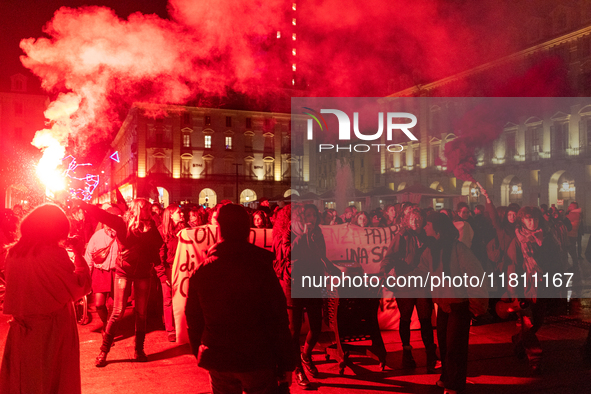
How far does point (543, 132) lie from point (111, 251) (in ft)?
136

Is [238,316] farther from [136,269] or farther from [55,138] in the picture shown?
[55,138]

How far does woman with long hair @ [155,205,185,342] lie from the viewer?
6.65 metres

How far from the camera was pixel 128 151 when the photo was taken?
63500 mm

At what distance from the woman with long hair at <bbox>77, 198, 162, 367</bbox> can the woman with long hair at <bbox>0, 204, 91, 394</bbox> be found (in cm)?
215

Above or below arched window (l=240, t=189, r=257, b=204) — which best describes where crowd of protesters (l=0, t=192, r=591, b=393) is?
below

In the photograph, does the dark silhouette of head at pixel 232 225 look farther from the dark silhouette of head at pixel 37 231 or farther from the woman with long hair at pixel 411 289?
the woman with long hair at pixel 411 289

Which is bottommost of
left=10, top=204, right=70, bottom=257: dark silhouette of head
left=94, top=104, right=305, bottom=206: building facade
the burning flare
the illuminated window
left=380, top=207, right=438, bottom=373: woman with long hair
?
left=380, top=207, right=438, bottom=373: woman with long hair

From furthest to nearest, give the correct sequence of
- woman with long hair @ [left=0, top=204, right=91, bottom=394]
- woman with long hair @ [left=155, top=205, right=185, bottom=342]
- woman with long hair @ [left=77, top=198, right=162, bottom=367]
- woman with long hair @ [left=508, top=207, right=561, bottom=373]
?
woman with long hair @ [left=155, top=205, right=185, bottom=342] → woman with long hair @ [left=77, top=198, right=162, bottom=367] → woman with long hair @ [left=508, top=207, right=561, bottom=373] → woman with long hair @ [left=0, top=204, right=91, bottom=394]

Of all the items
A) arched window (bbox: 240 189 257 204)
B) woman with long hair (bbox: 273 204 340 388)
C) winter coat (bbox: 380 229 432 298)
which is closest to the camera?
woman with long hair (bbox: 273 204 340 388)

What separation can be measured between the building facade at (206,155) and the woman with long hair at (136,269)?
4852 cm

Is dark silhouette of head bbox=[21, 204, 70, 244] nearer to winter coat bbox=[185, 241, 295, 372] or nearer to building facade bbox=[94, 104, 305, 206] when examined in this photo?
winter coat bbox=[185, 241, 295, 372]

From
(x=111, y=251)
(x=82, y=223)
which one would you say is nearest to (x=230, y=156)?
(x=82, y=223)

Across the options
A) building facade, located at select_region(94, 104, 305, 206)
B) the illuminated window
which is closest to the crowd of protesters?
building facade, located at select_region(94, 104, 305, 206)

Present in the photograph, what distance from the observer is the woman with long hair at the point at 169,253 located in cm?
665
